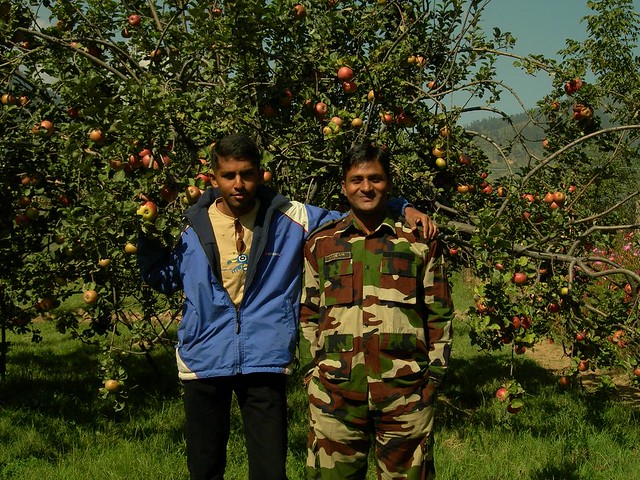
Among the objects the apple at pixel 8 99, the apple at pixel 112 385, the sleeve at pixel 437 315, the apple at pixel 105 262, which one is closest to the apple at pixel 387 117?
the sleeve at pixel 437 315

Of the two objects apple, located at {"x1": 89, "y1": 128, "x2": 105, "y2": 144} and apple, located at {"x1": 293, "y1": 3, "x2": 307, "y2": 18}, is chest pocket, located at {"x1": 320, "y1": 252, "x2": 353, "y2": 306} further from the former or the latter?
apple, located at {"x1": 293, "y1": 3, "x2": 307, "y2": 18}

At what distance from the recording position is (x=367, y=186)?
2.14m

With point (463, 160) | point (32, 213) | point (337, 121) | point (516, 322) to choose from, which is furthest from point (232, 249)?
point (32, 213)

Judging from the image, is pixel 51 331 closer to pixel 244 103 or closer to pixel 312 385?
pixel 244 103

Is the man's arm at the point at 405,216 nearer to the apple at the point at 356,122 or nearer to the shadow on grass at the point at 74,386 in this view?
the apple at the point at 356,122

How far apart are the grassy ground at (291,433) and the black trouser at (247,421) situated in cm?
111

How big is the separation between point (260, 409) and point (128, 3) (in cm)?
299

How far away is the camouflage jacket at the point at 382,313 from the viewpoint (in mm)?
2064

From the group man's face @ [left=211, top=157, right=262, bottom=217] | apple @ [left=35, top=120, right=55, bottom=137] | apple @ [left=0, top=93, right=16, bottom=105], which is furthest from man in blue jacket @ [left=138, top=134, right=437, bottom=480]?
apple @ [left=0, top=93, right=16, bottom=105]

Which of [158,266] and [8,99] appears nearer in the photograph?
[158,266]

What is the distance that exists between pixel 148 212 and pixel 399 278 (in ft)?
3.56

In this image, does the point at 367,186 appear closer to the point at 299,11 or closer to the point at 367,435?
the point at 367,435

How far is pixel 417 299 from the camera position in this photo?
214 cm

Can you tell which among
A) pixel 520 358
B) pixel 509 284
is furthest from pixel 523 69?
pixel 520 358
